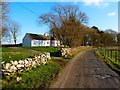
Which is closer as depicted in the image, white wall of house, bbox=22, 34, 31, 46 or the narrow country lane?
the narrow country lane

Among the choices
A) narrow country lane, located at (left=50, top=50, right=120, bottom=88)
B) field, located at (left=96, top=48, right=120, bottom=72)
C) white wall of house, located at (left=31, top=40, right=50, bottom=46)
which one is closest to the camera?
narrow country lane, located at (left=50, top=50, right=120, bottom=88)

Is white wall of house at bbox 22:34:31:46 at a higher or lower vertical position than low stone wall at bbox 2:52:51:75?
higher

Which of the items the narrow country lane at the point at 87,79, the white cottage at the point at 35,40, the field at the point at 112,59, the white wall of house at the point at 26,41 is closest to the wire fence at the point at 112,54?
the field at the point at 112,59

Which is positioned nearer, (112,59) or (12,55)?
(12,55)

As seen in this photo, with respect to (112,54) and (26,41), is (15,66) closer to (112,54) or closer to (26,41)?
(112,54)

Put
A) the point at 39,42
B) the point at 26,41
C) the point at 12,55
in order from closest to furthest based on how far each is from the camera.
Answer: the point at 12,55
the point at 26,41
the point at 39,42

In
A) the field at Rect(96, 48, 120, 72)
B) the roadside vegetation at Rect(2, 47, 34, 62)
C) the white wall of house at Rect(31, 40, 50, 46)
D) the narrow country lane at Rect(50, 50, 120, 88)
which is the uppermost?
the white wall of house at Rect(31, 40, 50, 46)

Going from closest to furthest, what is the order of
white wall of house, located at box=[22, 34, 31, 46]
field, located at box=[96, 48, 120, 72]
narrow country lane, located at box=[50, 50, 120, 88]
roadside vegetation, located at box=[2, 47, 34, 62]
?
narrow country lane, located at box=[50, 50, 120, 88], roadside vegetation, located at box=[2, 47, 34, 62], field, located at box=[96, 48, 120, 72], white wall of house, located at box=[22, 34, 31, 46]

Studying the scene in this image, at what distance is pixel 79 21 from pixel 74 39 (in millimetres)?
6258

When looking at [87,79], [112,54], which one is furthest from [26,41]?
[87,79]

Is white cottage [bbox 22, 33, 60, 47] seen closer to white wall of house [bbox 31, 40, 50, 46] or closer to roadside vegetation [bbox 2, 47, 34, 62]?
white wall of house [bbox 31, 40, 50, 46]

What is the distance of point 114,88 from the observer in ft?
38.8

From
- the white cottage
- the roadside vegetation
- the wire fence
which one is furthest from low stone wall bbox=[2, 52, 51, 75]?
the white cottage

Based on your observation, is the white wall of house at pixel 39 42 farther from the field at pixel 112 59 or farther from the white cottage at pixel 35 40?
the field at pixel 112 59
